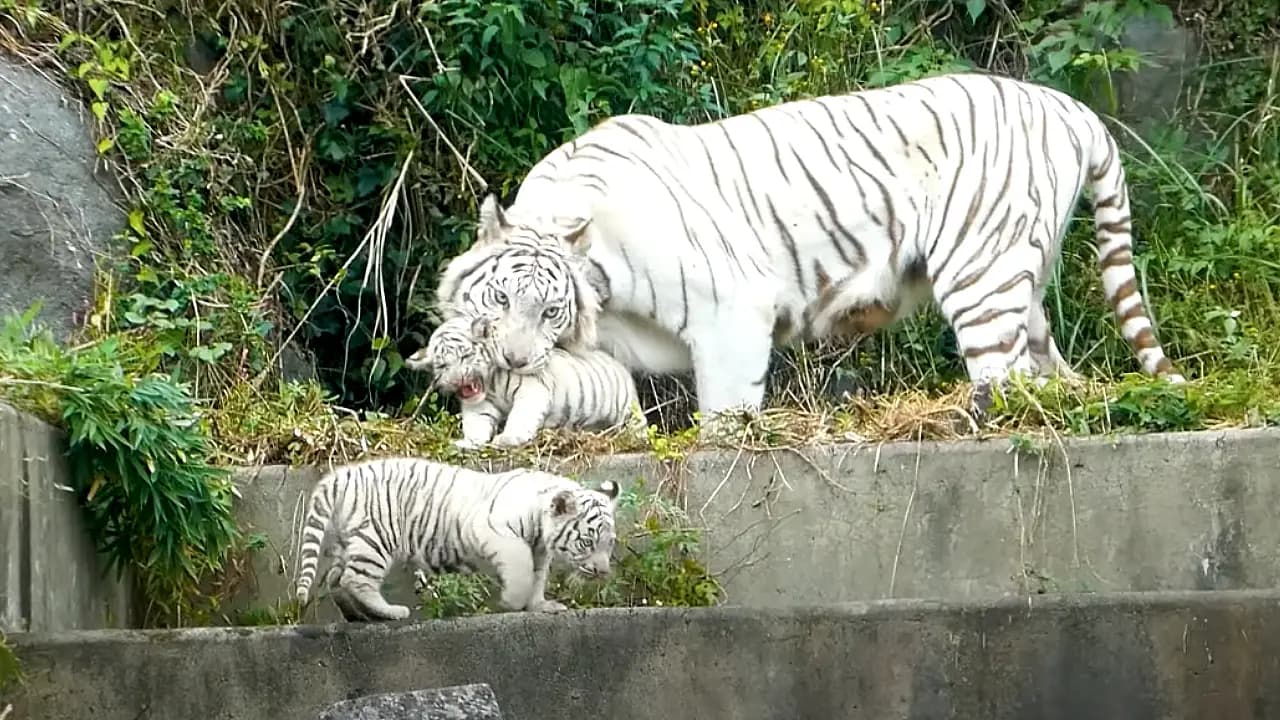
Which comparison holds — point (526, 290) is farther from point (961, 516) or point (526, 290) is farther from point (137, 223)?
point (137, 223)

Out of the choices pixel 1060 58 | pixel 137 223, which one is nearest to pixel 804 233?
pixel 1060 58

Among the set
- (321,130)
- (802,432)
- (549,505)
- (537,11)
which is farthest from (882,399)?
(321,130)

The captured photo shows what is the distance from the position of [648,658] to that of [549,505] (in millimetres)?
569

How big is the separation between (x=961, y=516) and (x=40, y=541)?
99.6 inches

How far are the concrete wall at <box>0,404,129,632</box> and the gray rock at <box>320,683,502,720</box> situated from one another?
148cm

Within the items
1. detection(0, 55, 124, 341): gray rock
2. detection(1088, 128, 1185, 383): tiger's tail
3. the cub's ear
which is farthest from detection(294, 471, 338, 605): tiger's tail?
detection(1088, 128, 1185, 383): tiger's tail

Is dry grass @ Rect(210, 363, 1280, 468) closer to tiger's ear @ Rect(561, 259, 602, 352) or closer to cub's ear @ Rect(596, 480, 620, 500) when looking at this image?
tiger's ear @ Rect(561, 259, 602, 352)

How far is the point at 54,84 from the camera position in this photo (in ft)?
22.0

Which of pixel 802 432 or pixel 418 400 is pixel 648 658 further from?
pixel 418 400

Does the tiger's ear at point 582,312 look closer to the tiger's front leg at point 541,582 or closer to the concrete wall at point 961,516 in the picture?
the concrete wall at point 961,516

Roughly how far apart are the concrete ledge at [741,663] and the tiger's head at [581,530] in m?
0.39

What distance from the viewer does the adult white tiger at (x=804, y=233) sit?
226 inches

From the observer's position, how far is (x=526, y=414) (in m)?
5.42

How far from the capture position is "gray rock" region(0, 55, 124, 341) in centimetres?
622
